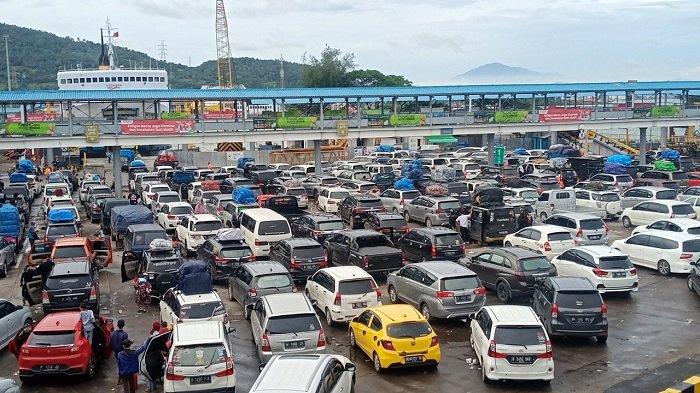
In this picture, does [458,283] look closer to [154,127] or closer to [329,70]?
[154,127]

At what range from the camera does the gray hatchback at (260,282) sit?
18750mm

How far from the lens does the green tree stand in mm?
127312

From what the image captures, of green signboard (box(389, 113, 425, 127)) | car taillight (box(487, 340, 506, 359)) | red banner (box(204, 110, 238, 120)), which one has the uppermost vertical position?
red banner (box(204, 110, 238, 120))

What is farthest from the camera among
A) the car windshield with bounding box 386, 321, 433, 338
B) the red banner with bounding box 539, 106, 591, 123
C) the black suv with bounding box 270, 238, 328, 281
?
the red banner with bounding box 539, 106, 591, 123

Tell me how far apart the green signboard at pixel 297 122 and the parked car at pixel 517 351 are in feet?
105

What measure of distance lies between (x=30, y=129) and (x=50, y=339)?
2843cm

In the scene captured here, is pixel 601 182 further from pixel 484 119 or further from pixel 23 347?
pixel 23 347

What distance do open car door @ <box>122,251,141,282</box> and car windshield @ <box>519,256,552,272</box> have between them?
11.8m

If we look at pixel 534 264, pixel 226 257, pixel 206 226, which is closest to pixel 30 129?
pixel 206 226

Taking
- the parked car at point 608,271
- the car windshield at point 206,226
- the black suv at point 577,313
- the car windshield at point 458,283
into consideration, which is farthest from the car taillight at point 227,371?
the car windshield at point 206,226

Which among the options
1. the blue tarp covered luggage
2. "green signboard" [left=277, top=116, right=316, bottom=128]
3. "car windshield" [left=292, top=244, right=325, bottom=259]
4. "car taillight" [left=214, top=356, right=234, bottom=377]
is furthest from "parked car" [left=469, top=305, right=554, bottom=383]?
"green signboard" [left=277, top=116, right=316, bottom=128]

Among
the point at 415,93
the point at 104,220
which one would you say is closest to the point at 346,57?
the point at 415,93

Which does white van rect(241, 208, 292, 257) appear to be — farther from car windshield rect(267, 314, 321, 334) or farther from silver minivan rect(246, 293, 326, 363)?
car windshield rect(267, 314, 321, 334)

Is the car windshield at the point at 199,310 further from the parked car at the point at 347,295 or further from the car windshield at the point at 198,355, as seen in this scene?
the car windshield at the point at 198,355
